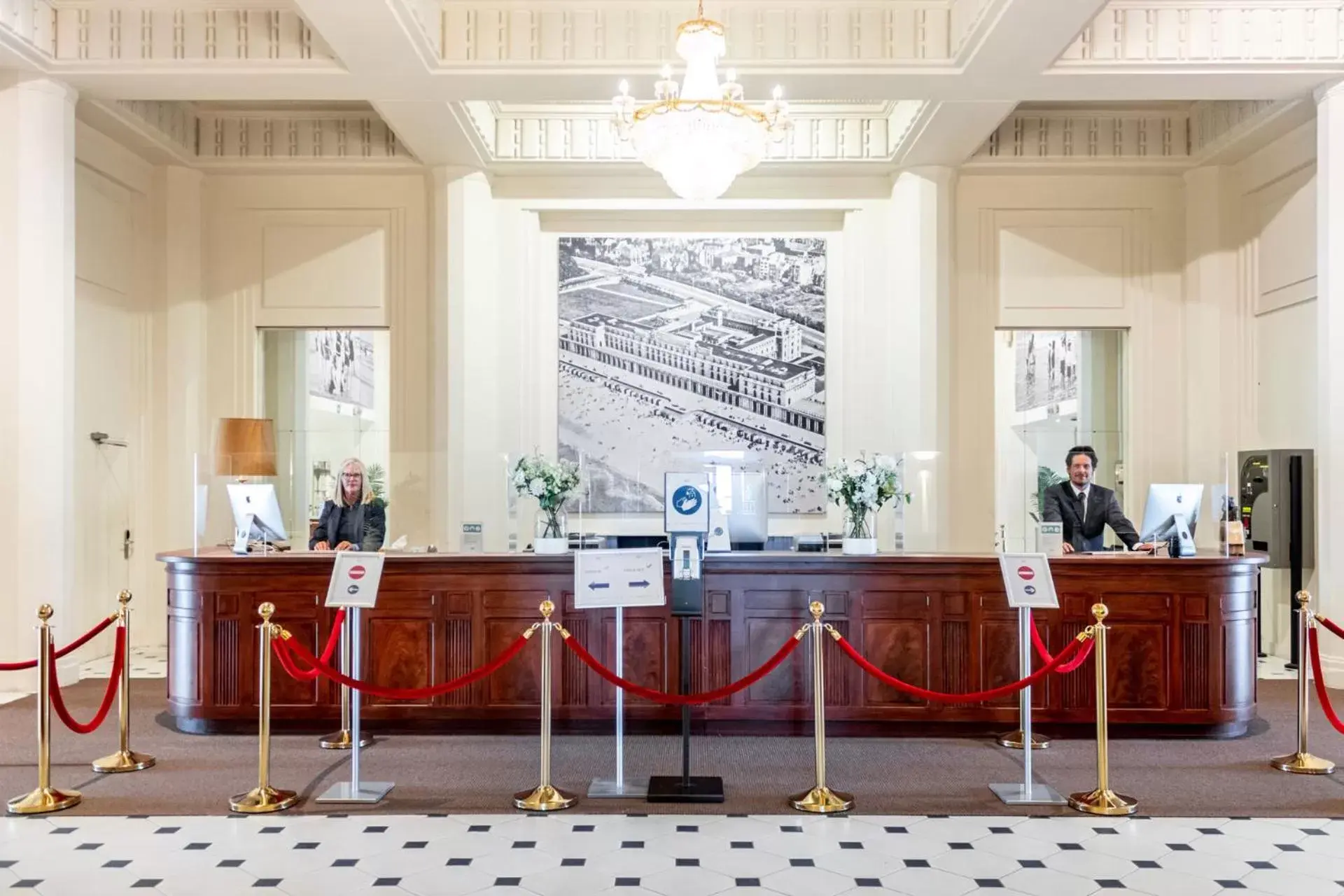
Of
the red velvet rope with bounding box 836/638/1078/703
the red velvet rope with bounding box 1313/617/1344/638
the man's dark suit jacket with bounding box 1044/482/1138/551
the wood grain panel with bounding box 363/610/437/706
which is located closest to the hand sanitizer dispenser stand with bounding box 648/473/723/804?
the red velvet rope with bounding box 836/638/1078/703

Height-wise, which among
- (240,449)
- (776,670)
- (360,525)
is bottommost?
(776,670)

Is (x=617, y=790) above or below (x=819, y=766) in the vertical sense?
below

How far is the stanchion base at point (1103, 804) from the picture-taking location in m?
5.24

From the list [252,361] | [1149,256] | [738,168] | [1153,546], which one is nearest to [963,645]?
[1153,546]

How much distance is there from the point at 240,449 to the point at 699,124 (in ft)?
14.7

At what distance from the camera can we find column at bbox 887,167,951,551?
1009cm

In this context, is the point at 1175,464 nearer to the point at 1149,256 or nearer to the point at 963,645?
the point at 1149,256

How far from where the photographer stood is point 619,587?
5617mm

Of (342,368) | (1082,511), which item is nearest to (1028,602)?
(1082,511)

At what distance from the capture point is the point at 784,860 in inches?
181

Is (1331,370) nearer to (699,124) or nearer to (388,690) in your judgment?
(699,124)

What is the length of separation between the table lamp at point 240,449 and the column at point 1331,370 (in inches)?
323

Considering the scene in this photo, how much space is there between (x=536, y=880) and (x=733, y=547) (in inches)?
132

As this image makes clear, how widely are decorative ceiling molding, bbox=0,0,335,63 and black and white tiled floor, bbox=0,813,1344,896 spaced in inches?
213
